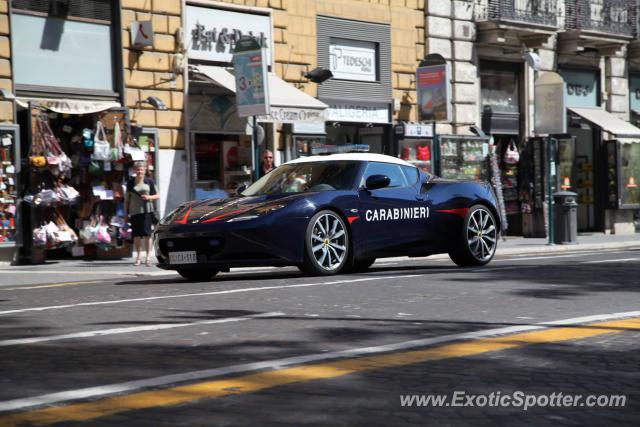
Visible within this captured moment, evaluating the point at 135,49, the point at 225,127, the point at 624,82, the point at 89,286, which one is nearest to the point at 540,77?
the point at 624,82

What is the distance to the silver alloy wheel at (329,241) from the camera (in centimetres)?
1366

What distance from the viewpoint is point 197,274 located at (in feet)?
47.7

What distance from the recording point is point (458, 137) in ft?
96.6

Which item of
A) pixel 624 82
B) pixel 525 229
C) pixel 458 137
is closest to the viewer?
pixel 458 137

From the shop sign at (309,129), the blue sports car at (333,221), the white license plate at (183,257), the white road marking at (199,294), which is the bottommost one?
the white road marking at (199,294)

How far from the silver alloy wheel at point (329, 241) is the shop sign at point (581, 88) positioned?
802 inches

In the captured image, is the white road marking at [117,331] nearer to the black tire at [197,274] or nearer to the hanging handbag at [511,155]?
the black tire at [197,274]

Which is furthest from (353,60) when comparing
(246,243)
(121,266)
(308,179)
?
(246,243)

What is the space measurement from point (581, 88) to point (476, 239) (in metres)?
19.1

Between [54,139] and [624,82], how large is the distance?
19.2 metres

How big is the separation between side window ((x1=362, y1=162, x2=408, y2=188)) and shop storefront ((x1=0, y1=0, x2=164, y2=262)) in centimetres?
753

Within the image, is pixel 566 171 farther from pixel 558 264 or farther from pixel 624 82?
pixel 558 264

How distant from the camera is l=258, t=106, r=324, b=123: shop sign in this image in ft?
77.4

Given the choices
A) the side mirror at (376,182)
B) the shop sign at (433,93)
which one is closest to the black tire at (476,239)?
the side mirror at (376,182)
